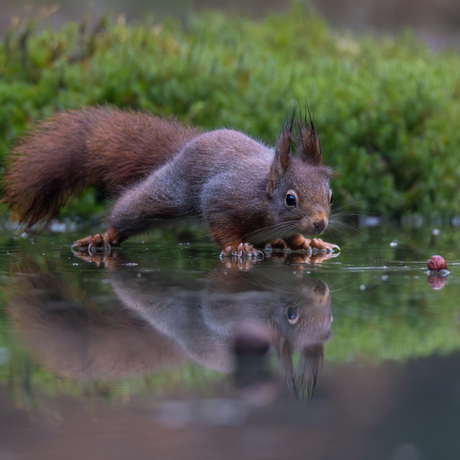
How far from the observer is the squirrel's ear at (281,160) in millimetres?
4672

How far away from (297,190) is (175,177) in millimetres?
947

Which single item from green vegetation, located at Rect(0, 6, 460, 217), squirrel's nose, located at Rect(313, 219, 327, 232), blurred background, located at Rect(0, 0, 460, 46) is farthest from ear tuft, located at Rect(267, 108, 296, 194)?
blurred background, located at Rect(0, 0, 460, 46)

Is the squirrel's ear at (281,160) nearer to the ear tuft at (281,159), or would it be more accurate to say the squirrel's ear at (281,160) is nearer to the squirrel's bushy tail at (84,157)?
the ear tuft at (281,159)

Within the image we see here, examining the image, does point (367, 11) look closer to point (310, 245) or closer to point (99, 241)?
point (310, 245)

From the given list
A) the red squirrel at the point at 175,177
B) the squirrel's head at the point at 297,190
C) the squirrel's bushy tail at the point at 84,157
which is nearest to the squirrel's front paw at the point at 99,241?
the red squirrel at the point at 175,177

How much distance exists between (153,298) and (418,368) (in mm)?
1371

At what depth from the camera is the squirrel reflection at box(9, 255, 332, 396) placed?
2156 millimetres

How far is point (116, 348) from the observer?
2289 millimetres

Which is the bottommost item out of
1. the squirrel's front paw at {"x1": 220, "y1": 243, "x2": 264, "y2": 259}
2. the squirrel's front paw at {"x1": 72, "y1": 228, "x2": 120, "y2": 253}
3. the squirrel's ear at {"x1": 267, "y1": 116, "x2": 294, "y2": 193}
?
the squirrel's front paw at {"x1": 72, "y1": 228, "x2": 120, "y2": 253}

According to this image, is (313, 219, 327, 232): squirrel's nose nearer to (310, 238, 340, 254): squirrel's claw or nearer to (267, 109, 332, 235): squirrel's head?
(267, 109, 332, 235): squirrel's head

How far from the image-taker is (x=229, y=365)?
2.15 m

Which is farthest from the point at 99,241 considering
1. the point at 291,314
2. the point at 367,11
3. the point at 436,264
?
the point at 367,11

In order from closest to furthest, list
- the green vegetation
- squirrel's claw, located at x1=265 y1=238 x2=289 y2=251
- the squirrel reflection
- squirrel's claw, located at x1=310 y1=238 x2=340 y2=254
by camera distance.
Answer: the squirrel reflection < squirrel's claw, located at x1=310 y1=238 x2=340 y2=254 < squirrel's claw, located at x1=265 y1=238 x2=289 y2=251 < the green vegetation

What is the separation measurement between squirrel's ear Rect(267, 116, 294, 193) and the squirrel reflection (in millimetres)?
1011
